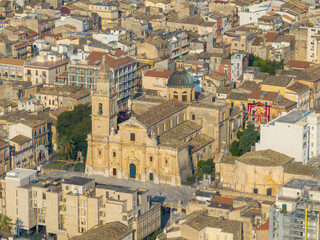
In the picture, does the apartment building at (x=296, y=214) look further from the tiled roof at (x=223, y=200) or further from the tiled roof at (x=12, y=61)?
the tiled roof at (x=12, y=61)

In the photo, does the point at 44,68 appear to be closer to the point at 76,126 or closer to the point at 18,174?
the point at 76,126

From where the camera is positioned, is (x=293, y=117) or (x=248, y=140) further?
(x=248, y=140)

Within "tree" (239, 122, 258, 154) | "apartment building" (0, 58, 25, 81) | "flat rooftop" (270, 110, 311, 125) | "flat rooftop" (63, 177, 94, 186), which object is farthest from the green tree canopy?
"apartment building" (0, 58, 25, 81)

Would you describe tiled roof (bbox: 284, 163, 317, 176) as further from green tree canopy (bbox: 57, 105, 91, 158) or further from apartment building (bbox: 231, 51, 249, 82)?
apartment building (bbox: 231, 51, 249, 82)

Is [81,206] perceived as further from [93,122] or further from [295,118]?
[295,118]

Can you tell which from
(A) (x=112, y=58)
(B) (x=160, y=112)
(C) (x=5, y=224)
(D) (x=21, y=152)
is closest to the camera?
(C) (x=5, y=224)

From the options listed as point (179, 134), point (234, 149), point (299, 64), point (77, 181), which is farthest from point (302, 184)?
point (299, 64)

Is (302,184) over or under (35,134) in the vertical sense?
over

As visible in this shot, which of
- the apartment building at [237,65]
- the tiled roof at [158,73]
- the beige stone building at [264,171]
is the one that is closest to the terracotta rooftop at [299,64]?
the apartment building at [237,65]
